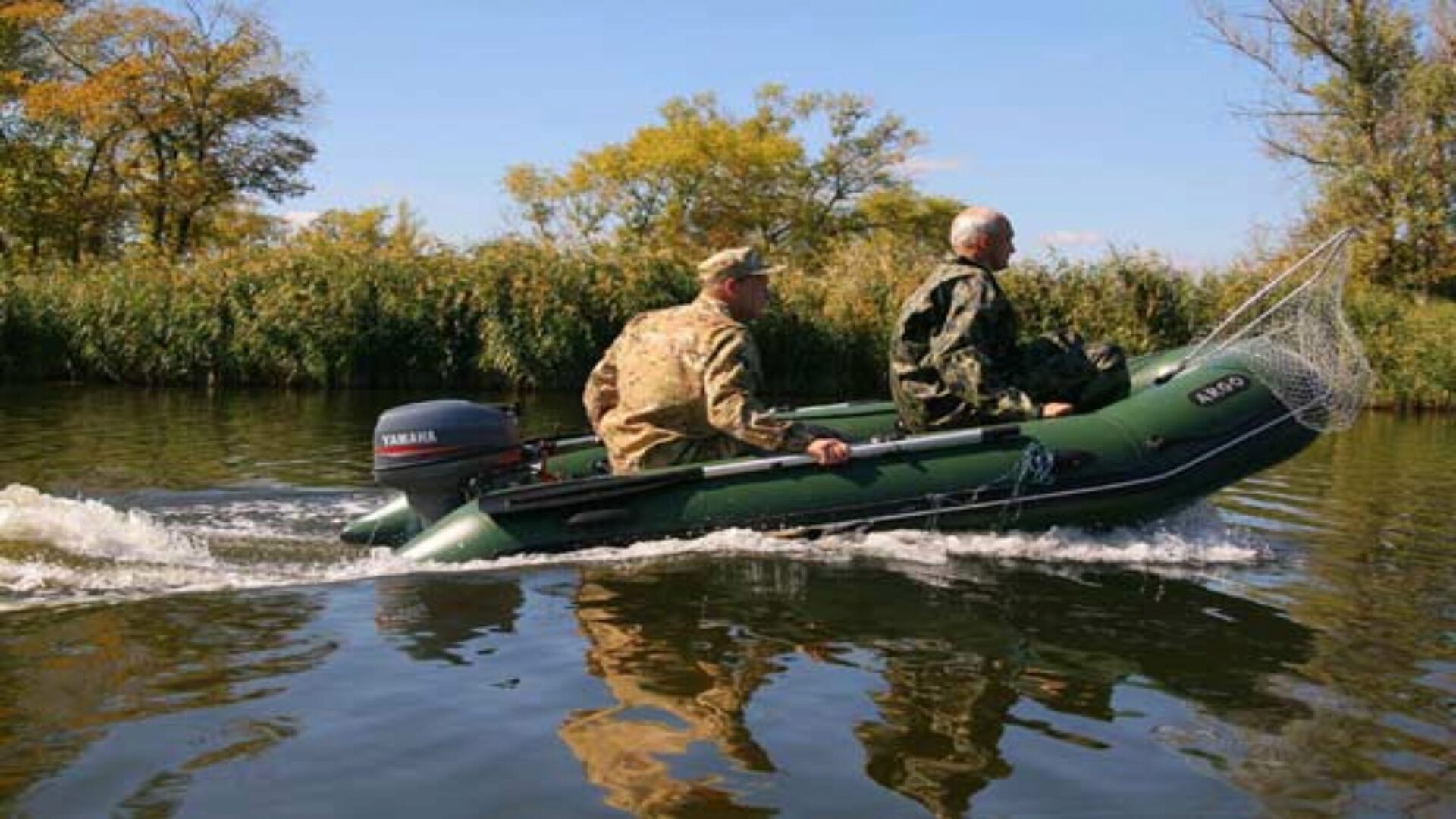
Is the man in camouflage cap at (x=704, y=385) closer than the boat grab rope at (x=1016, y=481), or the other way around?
the man in camouflage cap at (x=704, y=385)

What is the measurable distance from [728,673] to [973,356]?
2706mm

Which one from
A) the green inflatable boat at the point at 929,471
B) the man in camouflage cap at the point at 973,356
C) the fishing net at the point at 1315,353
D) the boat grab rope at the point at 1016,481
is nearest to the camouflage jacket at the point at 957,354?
the man in camouflage cap at the point at 973,356

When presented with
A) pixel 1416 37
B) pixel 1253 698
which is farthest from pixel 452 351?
pixel 1416 37

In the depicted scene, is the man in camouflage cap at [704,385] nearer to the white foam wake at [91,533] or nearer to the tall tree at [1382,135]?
the white foam wake at [91,533]

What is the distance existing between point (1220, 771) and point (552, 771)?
1.74 m

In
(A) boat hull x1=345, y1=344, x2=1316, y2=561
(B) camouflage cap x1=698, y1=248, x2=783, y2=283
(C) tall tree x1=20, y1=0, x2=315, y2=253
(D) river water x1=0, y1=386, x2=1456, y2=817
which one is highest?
(C) tall tree x1=20, y1=0, x2=315, y2=253

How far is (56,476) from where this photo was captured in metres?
9.08

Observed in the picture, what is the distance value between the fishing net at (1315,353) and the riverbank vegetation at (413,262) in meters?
12.3

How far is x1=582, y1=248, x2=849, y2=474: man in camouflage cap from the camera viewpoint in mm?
6156

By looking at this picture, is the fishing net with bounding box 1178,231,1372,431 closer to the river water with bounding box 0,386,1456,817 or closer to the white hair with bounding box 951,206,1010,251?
Answer: the river water with bounding box 0,386,1456,817

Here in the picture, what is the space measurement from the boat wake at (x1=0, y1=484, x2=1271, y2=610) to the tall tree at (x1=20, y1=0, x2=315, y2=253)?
29.3 m

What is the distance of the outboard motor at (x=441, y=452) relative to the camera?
6.33m

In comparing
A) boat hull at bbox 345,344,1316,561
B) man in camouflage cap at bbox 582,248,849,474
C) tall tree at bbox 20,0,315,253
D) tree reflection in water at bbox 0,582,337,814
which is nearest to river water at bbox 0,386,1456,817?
tree reflection in water at bbox 0,582,337,814

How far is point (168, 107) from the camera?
110 ft
